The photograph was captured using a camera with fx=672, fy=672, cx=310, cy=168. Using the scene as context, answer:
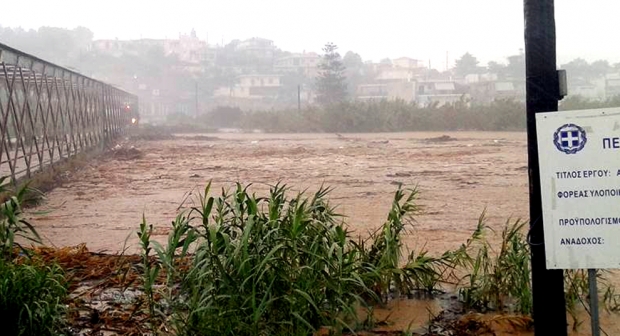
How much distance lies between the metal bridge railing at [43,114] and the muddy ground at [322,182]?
89 centimetres

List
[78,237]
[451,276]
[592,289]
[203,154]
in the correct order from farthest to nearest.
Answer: [203,154], [78,237], [451,276], [592,289]

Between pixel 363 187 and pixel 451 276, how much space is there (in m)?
7.71

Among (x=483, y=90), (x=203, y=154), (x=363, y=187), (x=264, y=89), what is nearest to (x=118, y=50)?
(x=264, y=89)

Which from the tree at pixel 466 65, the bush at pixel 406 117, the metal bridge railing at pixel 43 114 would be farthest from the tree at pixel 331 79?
the metal bridge railing at pixel 43 114

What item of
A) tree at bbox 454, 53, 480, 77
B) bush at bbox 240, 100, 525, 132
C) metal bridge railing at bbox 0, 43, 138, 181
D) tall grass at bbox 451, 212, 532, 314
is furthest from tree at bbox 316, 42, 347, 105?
tall grass at bbox 451, 212, 532, 314

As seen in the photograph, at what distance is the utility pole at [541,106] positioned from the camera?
10.8 ft

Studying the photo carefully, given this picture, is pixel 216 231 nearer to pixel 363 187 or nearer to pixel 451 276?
pixel 451 276

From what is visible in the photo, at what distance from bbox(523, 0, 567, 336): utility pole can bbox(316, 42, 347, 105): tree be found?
54.6 m

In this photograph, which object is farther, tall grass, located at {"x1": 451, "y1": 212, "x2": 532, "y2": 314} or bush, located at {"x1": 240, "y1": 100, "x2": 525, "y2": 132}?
bush, located at {"x1": 240, "y1": 100, "x2": 525, "y2": 132}

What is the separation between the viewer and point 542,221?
3.26 m

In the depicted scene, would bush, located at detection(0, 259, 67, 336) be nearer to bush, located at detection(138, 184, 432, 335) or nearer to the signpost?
bush, located at detection(138, 184, 432, 335)

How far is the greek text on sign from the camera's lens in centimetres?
302

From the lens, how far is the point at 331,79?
193ft

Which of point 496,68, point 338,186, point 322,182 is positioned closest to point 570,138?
point 322,182
